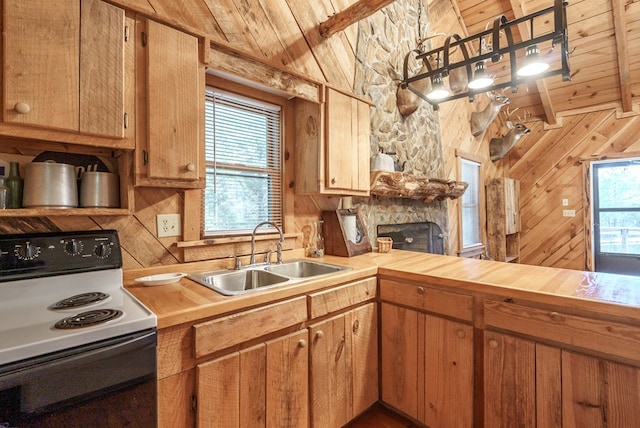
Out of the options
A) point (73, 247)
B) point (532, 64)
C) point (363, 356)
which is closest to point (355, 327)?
point (363, 356)

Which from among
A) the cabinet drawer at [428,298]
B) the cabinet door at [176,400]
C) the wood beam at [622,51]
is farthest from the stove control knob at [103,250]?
the wood beam at [622,51]

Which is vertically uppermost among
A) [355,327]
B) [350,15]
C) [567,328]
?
[350,15]

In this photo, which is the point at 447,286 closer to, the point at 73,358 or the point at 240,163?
the point at 240,163

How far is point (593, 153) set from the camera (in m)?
4.83

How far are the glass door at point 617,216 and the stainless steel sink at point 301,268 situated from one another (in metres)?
5.26

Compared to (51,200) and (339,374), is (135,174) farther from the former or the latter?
(339,374)

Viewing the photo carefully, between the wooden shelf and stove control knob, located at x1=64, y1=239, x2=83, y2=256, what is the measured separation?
0.12 meters

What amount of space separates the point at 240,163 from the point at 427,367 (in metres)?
1.69

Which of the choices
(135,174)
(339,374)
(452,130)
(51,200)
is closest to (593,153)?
(452,130)

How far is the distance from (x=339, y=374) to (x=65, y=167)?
5.40 feet

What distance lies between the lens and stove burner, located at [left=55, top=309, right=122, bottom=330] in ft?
2.98

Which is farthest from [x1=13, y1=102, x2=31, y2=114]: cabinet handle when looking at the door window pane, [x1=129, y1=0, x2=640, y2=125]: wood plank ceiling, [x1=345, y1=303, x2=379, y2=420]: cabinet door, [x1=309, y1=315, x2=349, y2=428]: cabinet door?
the door window pane

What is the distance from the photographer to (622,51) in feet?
12.4

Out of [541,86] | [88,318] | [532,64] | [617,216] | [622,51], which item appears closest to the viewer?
[88,318]
